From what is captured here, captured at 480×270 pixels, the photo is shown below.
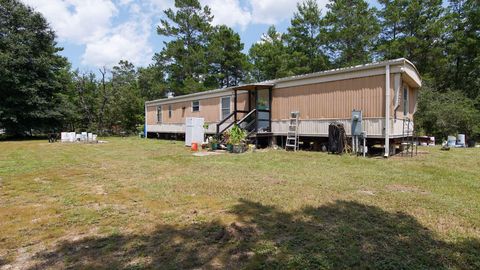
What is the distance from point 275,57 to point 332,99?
55.1 ft

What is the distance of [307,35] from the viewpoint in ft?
83.5

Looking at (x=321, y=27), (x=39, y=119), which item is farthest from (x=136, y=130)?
(x=321, y=27)

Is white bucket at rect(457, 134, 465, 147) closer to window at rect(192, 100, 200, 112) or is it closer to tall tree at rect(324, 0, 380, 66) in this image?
tall tree at rect(324, 0, 380, 66)

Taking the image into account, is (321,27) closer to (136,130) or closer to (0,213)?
(136,130)

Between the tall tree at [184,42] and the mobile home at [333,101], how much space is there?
14670mm

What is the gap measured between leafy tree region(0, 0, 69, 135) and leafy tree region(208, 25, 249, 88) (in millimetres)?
13411

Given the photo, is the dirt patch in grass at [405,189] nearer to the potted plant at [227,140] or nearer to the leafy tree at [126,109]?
the potted plant at [227,140]

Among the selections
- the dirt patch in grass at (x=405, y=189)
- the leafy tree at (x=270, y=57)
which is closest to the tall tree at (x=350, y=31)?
the leafy tree at (x=270, y=57)

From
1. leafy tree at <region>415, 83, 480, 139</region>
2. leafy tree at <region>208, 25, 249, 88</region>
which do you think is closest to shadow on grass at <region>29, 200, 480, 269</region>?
leafy tree at <region>415, 83, 480, 139</region>

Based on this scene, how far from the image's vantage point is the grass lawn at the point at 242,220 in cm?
251

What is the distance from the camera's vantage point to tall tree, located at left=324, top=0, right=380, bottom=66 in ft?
73.5

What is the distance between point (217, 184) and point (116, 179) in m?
2.17

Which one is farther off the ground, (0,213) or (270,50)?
(270,50)

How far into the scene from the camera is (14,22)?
21484 millimetres
